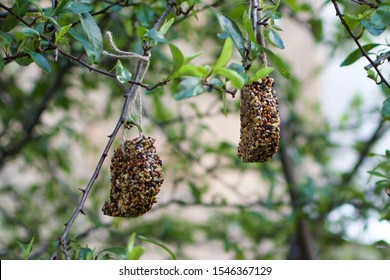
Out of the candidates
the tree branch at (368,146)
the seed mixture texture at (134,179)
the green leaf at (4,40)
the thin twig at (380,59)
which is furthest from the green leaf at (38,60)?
the tree branch at (368,146)

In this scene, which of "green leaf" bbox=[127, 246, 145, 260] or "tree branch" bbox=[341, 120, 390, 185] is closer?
"green leaf" bbox=[127, 246, 145, 260]

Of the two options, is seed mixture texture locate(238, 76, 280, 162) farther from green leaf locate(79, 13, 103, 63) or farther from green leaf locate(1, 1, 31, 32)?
green leaf locate(1, 1, 31, 32)

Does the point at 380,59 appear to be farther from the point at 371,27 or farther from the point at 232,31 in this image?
the point at 232,31

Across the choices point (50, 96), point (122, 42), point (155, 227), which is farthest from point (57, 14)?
point (155, 227)

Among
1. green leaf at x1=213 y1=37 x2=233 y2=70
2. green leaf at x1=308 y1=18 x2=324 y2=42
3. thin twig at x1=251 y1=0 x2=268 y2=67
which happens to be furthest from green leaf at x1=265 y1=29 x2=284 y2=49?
green leaf at x1=308 y1=18 x2=324 y2=42

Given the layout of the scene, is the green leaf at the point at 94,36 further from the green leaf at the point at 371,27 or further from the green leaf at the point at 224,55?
the green leaf at the point at 371,27

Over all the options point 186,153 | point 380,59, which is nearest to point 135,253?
point 380,59

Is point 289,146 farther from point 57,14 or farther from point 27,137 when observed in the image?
point 57,14
